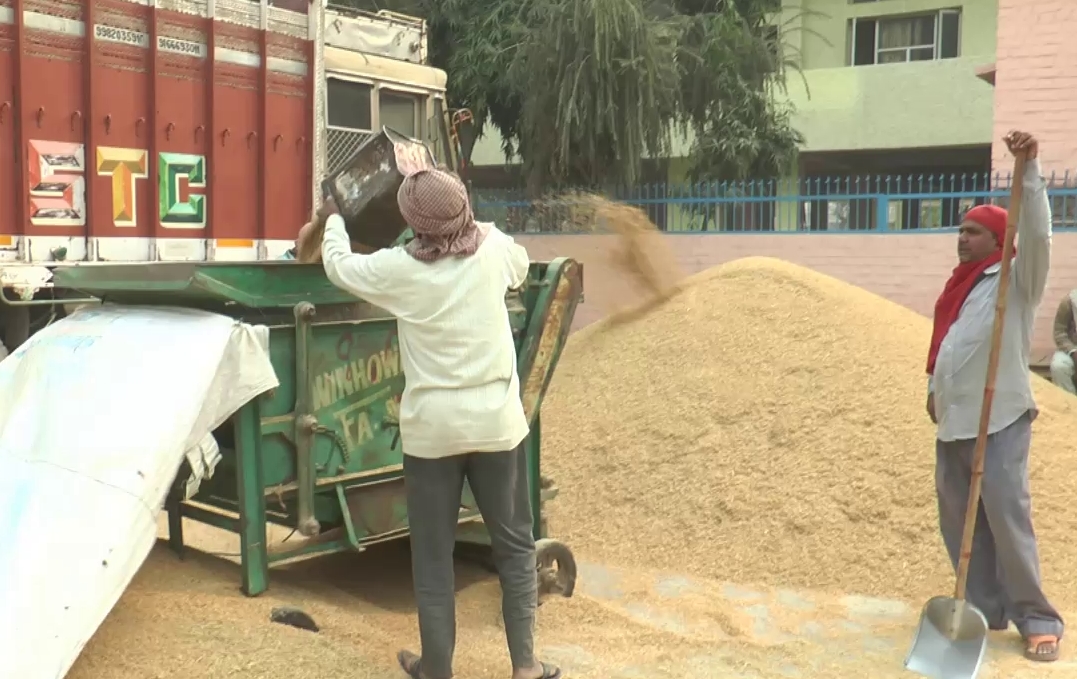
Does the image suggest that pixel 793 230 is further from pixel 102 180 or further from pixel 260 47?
pixel 102 180

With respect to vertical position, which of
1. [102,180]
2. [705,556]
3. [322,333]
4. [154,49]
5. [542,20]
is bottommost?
[705,556]

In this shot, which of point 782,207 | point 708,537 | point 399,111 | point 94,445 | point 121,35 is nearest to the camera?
point 94,445

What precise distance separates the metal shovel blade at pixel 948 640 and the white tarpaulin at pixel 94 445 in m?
2.51

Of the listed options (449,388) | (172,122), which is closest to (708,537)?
(449,388)

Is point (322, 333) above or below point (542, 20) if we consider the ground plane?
below

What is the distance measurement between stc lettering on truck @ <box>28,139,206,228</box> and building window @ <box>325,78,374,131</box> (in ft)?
3.92

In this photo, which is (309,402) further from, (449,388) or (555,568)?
(555,568)

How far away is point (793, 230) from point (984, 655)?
22.1 feet

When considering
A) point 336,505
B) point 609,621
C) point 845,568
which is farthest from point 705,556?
point 336,505

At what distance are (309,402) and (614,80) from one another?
8.04m

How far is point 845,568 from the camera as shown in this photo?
509cm

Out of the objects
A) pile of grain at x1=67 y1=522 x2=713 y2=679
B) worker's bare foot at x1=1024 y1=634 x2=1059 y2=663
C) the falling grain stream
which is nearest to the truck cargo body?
the falling grain stream

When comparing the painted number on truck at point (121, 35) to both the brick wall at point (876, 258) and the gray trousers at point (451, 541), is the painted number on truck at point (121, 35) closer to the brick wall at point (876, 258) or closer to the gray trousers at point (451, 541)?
the brick wall at point (876, 258)

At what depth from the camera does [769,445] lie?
598cm
